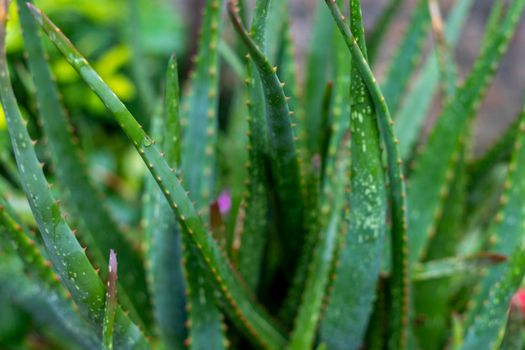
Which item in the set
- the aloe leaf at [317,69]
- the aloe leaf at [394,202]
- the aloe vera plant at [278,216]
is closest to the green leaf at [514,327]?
the aloe vera plant at [278,216]

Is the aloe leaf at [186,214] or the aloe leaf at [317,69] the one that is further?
the aloe leaf at [317,69]

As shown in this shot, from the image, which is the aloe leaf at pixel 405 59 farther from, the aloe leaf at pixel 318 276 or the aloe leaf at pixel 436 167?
the aloe leaf at pixel 318 276

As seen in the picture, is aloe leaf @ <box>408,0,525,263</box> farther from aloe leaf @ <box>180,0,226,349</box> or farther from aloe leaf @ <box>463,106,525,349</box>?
aloe leaf @ <box>180,0,226,349</box>

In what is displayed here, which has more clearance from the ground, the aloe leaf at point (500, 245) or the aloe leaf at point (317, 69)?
the aloe leaf at point (317, 69)

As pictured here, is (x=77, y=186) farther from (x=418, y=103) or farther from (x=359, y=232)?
(x=418, y=103)

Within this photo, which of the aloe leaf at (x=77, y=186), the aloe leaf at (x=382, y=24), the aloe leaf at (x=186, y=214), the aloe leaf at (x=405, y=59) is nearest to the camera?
the aloe leaf at (x=186, y=214)

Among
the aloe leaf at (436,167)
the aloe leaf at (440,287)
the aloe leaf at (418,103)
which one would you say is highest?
the aloe leaf at (418,103)

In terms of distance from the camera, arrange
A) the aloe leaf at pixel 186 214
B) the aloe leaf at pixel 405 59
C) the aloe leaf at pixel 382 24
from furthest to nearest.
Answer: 1. the aloe leaf at pixel 382 24
2. the aloe leaf at pixel 405 59
3. the aloe leaf at pixel 186 214
